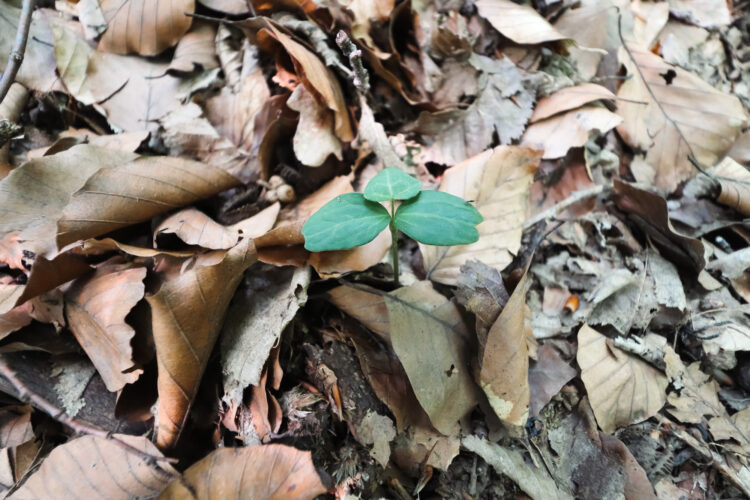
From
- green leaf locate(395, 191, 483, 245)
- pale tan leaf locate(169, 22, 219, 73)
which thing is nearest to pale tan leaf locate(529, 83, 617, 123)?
green leaf locate(395, 191, 483, 245)

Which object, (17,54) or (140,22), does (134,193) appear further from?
(140,22)

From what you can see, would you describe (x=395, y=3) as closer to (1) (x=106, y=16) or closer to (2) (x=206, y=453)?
(1) (x=106, y=16)

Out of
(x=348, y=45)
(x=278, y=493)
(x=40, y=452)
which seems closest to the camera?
(x=278, y=493)

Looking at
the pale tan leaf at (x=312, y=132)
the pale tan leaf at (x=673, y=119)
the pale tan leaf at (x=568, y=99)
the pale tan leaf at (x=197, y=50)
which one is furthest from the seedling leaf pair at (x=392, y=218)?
the pale tan leaf at (x=673, y=119)

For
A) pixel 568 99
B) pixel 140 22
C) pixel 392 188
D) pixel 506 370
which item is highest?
pixel 140 22

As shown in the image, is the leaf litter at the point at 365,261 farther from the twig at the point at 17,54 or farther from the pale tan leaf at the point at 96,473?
the twig at the point at 17,54

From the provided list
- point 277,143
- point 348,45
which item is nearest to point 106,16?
point 277,143

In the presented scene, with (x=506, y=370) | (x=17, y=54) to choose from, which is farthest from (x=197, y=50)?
(x=506, y=370)
